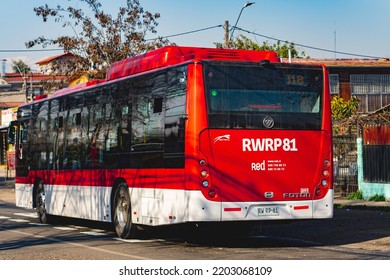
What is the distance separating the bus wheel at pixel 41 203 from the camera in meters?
22.9

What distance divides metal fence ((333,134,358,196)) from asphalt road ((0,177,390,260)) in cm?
540

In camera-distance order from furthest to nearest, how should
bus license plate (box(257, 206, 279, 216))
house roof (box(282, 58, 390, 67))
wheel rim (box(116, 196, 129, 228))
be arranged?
1. house roof (box(282, 58, 390, 67))
2. wheel rim (box(116, 196, 129, 228))
3. bus license plate (box(257, 206, 279, 216))

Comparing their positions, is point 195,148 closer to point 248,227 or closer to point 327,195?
point 327,195

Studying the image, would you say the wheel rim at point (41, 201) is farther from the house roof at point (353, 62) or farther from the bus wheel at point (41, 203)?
the house roof at point (353, 62)

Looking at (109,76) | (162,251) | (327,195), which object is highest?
(109,76)

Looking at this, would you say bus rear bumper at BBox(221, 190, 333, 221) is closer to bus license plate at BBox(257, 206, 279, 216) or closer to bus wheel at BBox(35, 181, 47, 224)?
bus license plate at BBox(257, 206, 279, 216)

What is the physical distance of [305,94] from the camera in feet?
51.7

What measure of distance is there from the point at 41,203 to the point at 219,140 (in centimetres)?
970

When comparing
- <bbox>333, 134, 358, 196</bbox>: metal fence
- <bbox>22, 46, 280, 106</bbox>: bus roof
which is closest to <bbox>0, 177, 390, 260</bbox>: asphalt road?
<bbox>22, 46, 280, 106</bbox>: bus roof

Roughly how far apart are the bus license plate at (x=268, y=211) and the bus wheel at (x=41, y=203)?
924 cm

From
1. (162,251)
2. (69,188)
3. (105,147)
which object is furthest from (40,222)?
(162,251)

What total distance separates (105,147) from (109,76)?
5.66 feet

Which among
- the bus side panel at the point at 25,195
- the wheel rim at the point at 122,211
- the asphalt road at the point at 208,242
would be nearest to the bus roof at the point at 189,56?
the wheel rim at the point at 122,211

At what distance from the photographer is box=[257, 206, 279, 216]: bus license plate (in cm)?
1509
